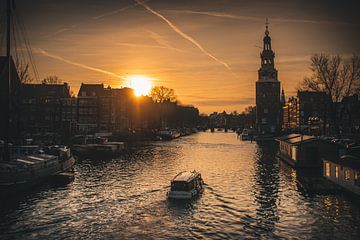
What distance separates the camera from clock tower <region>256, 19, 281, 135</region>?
15250 centimetres

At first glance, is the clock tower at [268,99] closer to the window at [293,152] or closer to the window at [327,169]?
the window at [293,152]

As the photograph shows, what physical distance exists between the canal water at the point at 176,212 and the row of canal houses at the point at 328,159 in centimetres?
279

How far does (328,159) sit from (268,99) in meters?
113

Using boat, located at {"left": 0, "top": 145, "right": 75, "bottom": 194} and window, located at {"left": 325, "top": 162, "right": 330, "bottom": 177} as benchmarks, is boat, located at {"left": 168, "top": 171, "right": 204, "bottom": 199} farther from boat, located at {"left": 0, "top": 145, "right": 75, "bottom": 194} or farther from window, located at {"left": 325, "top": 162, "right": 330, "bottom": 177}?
boat, located at {"left": 0, "top": 145, "right": 75, "bottom": 194}

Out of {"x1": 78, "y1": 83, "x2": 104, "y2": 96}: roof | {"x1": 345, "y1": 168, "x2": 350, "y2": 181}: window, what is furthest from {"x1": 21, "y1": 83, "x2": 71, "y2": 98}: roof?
{"x1": 345, "y1": 168, "x2": 350, "y2": 181}: window

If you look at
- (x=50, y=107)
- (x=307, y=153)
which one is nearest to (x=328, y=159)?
(x=307, y=153)

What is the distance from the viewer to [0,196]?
37656mm

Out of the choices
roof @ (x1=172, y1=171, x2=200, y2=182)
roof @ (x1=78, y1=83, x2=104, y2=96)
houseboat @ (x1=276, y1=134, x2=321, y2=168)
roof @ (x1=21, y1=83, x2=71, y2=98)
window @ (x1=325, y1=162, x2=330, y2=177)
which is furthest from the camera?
roof @ (x1=21, y1=83, x2=71, y2=98)

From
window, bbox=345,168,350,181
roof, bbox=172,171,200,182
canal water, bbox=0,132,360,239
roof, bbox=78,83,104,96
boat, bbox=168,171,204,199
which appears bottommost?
canal water, bbox=0,132,360,239

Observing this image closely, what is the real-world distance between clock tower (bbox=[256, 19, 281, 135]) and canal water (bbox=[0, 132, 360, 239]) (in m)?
106

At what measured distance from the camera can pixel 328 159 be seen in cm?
4438

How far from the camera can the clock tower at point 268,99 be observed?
152500 millimetres

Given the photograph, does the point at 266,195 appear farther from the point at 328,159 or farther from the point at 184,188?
the point at 328,159

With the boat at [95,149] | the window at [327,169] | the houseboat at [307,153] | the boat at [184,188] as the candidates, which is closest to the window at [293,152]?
the houseboat at [307,153]
